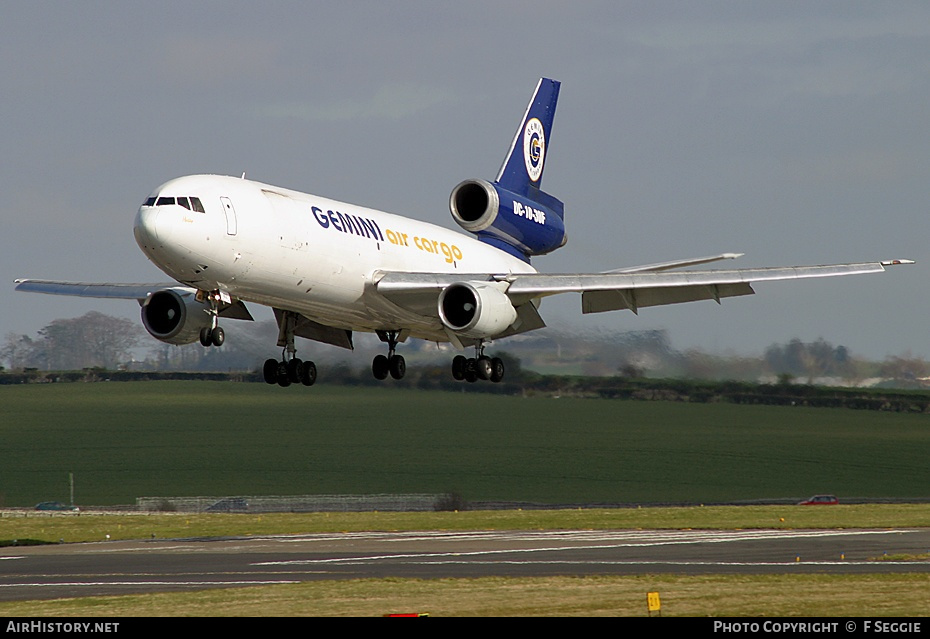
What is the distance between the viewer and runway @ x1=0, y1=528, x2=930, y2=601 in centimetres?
3494

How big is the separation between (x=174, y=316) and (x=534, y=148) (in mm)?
17273

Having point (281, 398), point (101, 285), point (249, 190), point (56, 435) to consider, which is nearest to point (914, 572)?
point (249, 190)

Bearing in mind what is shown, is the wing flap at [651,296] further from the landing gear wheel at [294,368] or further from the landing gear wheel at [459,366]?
the landing gear wheel at [294,368]

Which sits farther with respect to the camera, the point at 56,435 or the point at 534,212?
the point at 56,435

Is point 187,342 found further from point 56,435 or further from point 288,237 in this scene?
point 56,435

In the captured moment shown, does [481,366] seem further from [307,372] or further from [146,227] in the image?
[146,227]

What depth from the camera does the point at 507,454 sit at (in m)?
89.9

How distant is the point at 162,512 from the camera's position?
251 ft

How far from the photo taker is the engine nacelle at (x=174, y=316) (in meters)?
38.1

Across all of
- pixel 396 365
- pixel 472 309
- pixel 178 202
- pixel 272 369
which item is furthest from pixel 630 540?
pixel 178 202

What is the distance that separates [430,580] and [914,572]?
475 inches

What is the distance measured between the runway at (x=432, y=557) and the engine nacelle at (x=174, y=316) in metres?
6.85

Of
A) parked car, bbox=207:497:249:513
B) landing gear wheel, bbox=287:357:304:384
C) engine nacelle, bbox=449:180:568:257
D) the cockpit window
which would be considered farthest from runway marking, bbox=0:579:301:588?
parked car, bbox=207:497:249:513
